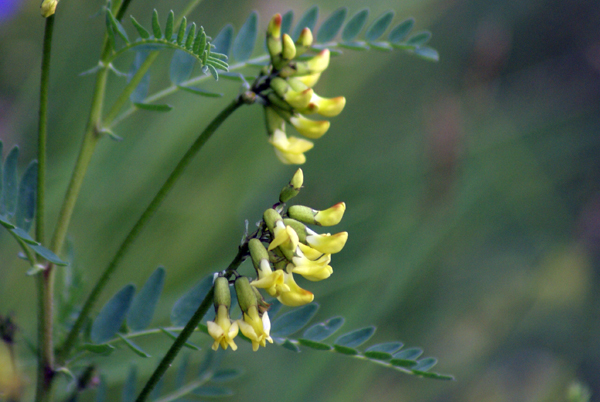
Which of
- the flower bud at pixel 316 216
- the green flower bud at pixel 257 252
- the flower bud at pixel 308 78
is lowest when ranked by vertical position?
the green flower bud at pixel 257 252

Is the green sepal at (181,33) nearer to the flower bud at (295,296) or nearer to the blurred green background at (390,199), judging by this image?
the flower bud at (295,296)

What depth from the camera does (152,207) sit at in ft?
1.81

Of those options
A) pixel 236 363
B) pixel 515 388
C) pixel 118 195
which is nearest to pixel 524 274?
pixel 515 388

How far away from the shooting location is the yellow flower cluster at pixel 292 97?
545mm

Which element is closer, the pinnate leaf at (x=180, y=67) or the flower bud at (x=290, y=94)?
the flower bud at (x=290, y=94)

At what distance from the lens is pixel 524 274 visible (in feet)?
8.14

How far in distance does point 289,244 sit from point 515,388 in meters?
1.98

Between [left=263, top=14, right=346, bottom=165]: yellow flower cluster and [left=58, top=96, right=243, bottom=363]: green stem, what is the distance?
46 mm

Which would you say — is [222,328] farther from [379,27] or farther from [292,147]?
[379,27]

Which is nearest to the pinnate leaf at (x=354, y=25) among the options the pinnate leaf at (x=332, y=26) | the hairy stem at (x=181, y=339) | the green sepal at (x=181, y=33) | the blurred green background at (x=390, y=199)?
the pinnate leaf at (x=332, y=26)

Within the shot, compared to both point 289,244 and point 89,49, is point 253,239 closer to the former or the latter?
point 289,244

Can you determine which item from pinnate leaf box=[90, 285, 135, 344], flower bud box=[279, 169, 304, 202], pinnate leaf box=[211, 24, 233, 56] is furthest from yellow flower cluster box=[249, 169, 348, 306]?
pinnate leaf box=[211, 24, 233, 56]

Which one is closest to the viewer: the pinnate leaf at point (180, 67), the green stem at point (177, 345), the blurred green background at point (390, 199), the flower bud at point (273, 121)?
the green stem at point (177, 345)

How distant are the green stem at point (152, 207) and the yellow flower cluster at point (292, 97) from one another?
0.05 meters
